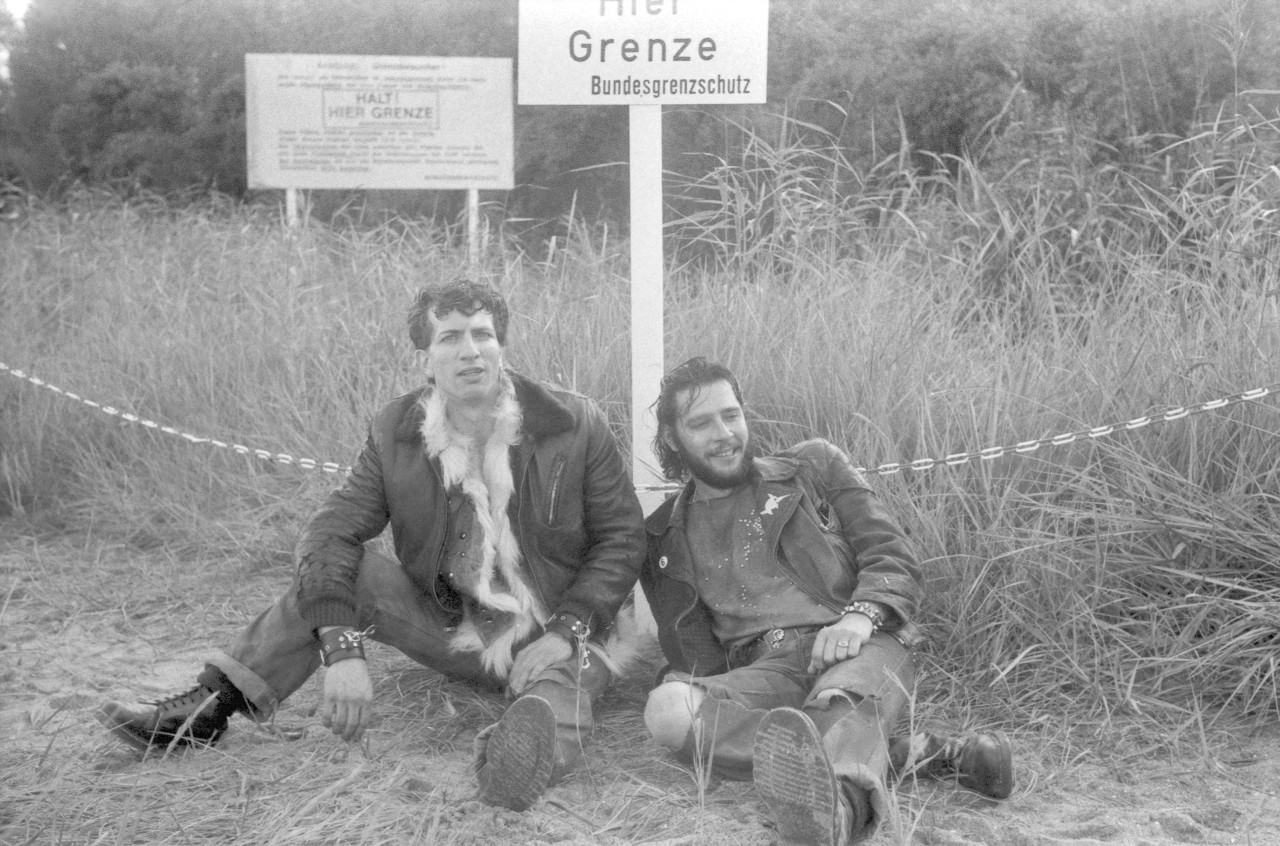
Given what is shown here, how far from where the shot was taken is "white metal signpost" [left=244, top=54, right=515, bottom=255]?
9039 millimetres

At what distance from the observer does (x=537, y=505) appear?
366cm

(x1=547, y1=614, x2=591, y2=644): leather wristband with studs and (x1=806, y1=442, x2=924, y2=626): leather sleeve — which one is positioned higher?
(x1=806, y1=442, x2=924, y2=626): leather sleeve

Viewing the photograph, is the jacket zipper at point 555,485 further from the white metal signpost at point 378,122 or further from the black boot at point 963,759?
the white metal signpost at point 378,122

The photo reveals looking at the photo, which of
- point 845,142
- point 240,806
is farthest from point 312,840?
point 845,142

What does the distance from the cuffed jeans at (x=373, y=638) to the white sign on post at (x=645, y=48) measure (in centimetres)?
143

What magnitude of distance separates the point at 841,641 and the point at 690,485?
669mm

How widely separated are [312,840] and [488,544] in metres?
0.90

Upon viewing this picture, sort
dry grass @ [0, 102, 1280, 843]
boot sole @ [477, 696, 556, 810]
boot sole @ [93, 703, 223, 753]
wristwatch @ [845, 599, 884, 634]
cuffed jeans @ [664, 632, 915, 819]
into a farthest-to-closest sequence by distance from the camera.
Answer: boot sole @ [93, 703, 223, 753], dry grass @ [0, 102, 1280, 843], wristwatch @ [845, 599, 884, 634], boot sole @ [477, 696, 556, 810], cuffed jeans @ [664, 632, 915, 819]

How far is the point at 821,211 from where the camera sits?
245 inches


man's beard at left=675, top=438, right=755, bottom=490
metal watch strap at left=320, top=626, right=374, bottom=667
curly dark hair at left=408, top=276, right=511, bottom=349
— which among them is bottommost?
metal watch strap at left=320, top=626, right=374, bottom=667

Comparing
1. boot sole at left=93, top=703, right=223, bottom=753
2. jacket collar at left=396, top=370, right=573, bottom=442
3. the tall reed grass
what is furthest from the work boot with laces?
the tall reed grass

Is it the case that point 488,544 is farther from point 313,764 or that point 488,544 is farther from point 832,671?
point 832,671

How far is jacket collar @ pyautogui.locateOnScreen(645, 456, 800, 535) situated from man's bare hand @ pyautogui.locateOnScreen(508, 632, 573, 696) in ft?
1.32

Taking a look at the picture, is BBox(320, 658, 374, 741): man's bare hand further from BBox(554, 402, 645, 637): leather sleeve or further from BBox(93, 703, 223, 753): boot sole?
BBox(554, 402, 645, 637): leather sleeve
